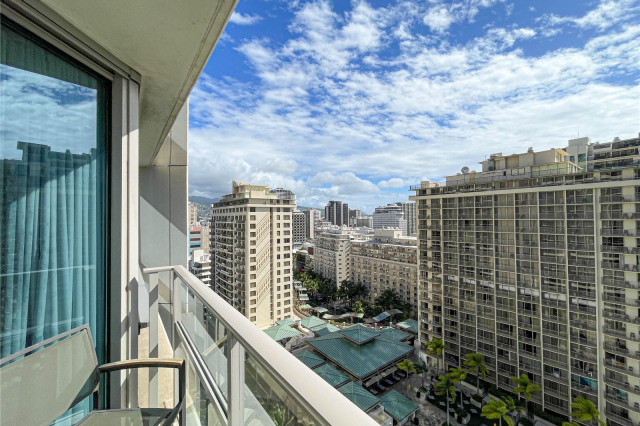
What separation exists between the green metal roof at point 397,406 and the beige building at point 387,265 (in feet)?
45.8

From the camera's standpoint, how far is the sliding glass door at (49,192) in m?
0.85

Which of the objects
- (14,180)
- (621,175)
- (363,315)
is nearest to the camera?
(14,180)

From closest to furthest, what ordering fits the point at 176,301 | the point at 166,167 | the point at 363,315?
the point at 176,301 < the point at 166,167 < the point at 363,315

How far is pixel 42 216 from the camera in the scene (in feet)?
3.22

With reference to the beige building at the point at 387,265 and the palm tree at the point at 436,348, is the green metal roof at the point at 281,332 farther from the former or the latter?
the beige building at the point at 387,265

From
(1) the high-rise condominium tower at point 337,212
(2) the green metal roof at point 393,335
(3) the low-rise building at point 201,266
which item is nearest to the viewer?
(2) the green metal roof at point 393,335

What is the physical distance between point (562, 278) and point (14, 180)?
1633cm

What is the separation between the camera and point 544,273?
12.4 m

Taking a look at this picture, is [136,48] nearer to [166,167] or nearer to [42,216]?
[42,216]

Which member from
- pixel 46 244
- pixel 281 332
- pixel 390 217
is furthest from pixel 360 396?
pixel 390 217

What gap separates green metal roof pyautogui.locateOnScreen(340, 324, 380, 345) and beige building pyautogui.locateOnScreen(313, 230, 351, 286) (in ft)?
48.8

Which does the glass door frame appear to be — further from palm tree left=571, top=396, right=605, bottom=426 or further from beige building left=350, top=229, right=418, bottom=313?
beige building left=350, top=229, right=418, bottom=313

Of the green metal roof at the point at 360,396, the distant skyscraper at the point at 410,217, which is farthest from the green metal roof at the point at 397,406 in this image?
the distant skyscraper at the point at 410,217

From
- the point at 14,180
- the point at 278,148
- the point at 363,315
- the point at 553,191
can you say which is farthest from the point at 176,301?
the point at 278,148
